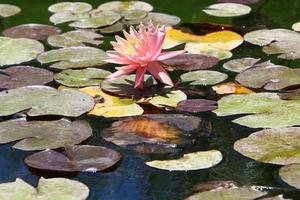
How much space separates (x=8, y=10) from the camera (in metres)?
2.53

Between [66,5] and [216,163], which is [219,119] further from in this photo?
[66,5]

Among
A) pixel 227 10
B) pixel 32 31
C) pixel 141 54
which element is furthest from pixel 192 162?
pixel 227 10

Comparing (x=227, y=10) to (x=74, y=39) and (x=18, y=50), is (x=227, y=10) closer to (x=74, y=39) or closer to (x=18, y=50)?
(x=74, y=39)

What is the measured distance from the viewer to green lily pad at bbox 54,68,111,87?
1.83m

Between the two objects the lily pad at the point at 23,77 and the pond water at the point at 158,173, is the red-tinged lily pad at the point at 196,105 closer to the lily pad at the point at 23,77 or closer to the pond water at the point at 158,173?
the pond water at the point at 158,173

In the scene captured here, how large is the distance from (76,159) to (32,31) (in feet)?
3.03

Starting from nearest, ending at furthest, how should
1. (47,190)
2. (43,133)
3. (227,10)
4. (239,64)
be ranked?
(47,190)
(43,133)
(239,64)
(227,10)

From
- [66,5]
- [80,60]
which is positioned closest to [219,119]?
[80,60]

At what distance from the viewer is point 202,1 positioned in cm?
259

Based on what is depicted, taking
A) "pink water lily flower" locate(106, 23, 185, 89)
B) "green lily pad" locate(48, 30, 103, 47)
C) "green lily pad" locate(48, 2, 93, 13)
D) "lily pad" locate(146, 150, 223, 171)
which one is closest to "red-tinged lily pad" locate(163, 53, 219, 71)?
"pink water lily flower" locate(106, 23, 185, 89)

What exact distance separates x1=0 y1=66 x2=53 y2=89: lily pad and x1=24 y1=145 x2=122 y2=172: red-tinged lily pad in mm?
403

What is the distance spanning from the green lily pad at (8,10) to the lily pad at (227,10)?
667 mm

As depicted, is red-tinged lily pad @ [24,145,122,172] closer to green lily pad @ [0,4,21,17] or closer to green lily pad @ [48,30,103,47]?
green lily pad @ [48,30,103,47]

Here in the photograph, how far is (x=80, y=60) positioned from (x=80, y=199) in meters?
0.75
